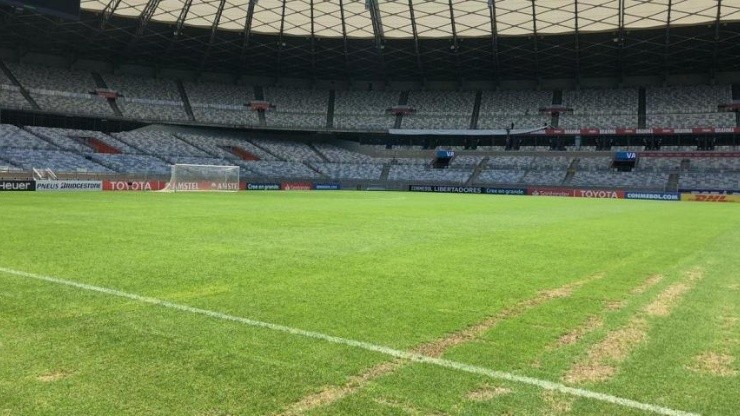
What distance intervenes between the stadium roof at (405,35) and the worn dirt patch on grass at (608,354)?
5490cm

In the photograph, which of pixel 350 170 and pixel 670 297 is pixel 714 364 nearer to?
pixel 670 297

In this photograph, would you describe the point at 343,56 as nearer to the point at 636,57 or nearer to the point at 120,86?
the point at 120,86

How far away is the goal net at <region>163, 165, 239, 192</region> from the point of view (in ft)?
155

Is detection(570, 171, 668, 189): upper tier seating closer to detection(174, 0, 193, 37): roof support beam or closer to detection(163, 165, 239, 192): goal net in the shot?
detection(163, 165, 239, 192): goal net

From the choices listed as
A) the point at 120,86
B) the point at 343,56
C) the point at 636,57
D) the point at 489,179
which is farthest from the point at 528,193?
the point at 120,86

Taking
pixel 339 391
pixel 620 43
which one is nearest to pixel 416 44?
pixel 620 43

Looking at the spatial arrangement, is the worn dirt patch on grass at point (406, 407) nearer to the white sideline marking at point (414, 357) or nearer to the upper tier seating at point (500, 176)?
the white sideline marking at point (414, 357)

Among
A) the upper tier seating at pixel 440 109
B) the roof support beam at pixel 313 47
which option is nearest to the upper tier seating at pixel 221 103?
the roof support beam at pixel 313 47

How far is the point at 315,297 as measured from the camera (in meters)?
7.28

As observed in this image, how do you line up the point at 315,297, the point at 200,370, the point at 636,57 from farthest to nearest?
the point at 636,57 → the point at 315,297 → the point at 200,370

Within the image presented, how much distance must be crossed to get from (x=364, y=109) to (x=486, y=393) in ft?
269

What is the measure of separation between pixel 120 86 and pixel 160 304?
245 feet

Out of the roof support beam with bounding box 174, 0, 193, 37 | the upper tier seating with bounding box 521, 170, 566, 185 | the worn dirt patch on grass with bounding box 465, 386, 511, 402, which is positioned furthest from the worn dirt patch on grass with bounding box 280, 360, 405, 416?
the upper tier seating with bounding box 521, 170, 566, 185

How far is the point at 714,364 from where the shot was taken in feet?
16.2
